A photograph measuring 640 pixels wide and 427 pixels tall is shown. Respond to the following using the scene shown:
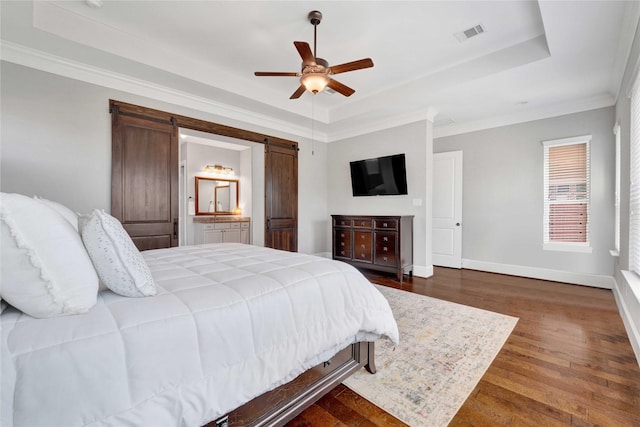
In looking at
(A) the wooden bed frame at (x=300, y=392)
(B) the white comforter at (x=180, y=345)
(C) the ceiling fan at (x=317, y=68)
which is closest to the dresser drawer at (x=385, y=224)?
(C) the ceiling fan at (x=317, y=68)

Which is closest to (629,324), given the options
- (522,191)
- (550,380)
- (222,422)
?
(550,380)

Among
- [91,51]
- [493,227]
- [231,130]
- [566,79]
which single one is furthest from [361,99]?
[91,51]

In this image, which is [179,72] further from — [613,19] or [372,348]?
[613,19]

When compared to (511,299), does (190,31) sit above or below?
above

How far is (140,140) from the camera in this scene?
11.5ft

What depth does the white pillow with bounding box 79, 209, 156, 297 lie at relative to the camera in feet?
3.61

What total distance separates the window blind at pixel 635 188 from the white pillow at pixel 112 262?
138 inches

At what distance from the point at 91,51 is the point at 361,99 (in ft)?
11.2

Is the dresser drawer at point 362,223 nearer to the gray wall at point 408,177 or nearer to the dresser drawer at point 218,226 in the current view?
the gray wall at point 408,177

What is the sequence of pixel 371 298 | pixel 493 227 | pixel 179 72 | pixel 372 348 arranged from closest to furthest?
pixel 371 298
pixel 372 348
pixel 179 72
pixel 493 227

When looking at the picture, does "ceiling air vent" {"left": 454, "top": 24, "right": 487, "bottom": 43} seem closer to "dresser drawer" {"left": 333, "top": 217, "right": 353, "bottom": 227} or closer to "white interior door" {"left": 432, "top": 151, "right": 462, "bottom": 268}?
"white interior door" {"left": 432, "top": 151, "right": 462, "bottom": 268}

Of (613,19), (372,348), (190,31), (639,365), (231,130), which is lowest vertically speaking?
(639,365)

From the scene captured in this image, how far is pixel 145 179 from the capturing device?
11.6 feet

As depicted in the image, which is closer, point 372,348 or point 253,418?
A: point 253,418
